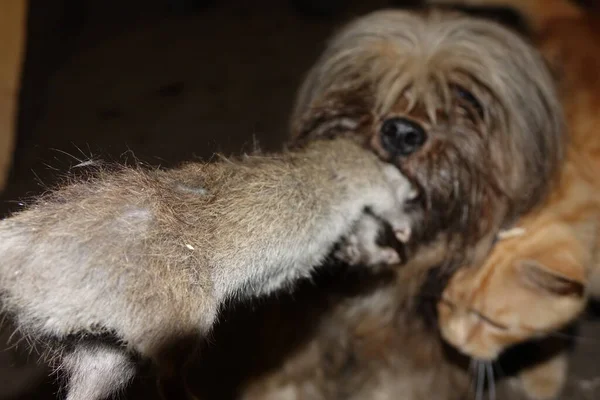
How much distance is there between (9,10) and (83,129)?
16.8 inches

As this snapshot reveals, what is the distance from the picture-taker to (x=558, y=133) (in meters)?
1.69

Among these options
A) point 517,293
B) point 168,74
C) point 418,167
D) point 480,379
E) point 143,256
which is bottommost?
point 480,379

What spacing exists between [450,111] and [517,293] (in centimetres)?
39

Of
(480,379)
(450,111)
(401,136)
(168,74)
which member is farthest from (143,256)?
(168,74)

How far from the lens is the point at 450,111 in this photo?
58.8 inches

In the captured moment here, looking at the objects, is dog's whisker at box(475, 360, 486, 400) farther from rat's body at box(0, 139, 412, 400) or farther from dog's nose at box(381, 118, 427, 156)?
rat's body at box(0, 139, 412, 400)

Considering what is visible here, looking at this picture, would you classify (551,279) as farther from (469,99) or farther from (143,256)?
(143,256)

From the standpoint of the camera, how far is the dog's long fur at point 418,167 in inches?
58.4

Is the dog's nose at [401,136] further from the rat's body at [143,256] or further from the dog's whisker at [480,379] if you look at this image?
the dog's whisker at [480,379]

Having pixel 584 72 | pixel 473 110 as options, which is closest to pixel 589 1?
pixel 584 72

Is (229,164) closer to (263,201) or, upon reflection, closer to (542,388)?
(263,201)

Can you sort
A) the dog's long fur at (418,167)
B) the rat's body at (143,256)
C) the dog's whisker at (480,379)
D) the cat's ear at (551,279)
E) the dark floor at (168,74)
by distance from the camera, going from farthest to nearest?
the dark floor at (168,74), the dog's whisker at (480,379), the dog's long fur at (418,167), the cat's ear at (551,279), the rat's body at (143,256)

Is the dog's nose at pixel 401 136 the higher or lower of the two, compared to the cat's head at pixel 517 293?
higher

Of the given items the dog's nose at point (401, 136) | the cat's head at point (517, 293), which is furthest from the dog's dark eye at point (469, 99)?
the cat's head at point (517, 293)
